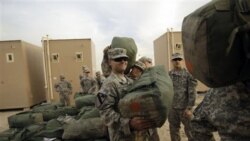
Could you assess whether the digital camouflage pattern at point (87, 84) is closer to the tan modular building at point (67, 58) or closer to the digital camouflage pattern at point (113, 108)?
the tan modular building at point (67, 58)

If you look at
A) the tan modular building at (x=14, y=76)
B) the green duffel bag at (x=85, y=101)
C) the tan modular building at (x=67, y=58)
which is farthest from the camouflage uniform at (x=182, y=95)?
the tan modular building at (x=14, y=76)

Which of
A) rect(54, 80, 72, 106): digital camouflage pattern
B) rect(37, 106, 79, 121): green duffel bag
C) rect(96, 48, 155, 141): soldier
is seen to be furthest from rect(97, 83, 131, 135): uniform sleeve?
rect(54, 80, 72, 106): digital camouflage pattern

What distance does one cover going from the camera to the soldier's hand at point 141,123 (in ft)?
6.10

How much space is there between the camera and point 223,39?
3.43ft

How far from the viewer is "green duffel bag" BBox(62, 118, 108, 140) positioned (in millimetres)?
3887

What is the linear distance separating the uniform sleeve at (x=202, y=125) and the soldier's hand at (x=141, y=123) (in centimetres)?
40

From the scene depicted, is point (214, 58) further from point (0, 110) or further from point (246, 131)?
point (0, 110)

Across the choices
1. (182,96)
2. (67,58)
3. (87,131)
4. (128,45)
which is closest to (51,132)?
(87,131)

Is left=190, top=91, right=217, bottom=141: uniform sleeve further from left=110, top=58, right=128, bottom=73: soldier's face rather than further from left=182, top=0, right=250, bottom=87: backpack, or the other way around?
left=110, top=58, right=128, bottom=73: soldier's face

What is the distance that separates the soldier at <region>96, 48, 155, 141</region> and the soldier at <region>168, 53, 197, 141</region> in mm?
1859

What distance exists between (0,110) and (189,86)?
30.3 ft

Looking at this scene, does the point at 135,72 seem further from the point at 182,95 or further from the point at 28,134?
the point at 28,134

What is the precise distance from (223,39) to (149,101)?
0.84 meters

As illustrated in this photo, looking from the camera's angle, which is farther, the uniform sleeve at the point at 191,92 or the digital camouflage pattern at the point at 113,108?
the uniform sleeve at the point at 191,92
